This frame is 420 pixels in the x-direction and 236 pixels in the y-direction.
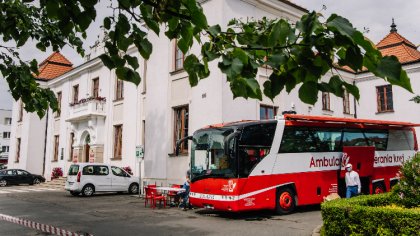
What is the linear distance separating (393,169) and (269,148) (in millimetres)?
7177

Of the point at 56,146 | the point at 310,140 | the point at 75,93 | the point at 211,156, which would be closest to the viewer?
the point at 211,156

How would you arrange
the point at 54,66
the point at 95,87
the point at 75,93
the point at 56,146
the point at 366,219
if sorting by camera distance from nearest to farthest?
1. the point at 366,219
2. the point at 95,87
3. the point at 75,93
4. the point at 56,146
5. the point at 54,66

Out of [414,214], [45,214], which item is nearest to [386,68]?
[414,214]

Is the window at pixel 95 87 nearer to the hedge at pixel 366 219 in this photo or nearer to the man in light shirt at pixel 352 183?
the man in light shirt at pixel 352 183

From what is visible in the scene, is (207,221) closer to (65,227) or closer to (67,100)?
(65,227)

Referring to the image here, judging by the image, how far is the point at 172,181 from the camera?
19516 millimetres

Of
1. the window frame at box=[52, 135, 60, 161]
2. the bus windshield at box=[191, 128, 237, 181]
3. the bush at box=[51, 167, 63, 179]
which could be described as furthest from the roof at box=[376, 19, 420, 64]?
the window frame at box=[52, 135, 60, 161]

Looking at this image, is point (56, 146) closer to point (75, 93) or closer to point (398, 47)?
point (75, 93)

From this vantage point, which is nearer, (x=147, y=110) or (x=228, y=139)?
(x=228, y=139)

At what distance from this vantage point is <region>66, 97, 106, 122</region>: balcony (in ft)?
93.0

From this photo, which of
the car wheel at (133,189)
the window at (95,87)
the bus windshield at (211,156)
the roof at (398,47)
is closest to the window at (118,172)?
the car wheel at (133,189)

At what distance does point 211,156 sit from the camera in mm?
13492

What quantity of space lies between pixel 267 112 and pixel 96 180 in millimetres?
10416

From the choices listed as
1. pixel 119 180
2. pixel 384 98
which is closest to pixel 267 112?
pixel 119 180
